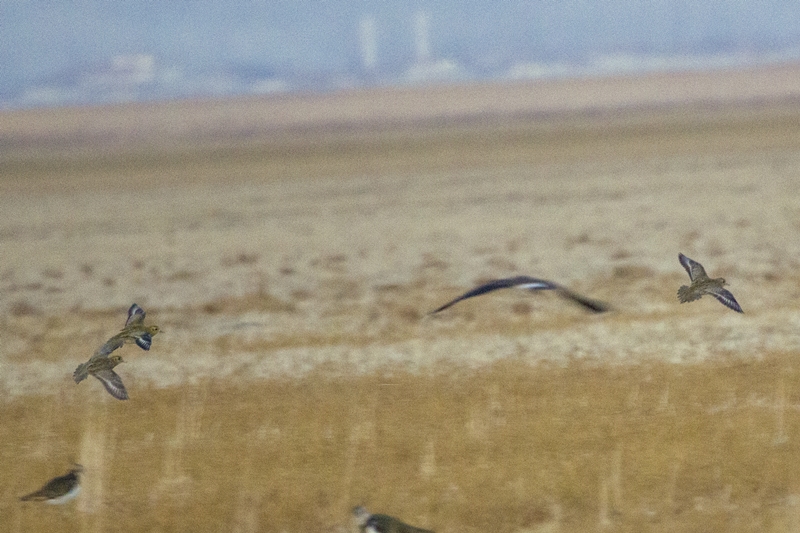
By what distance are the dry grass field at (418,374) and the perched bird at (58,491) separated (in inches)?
4.4

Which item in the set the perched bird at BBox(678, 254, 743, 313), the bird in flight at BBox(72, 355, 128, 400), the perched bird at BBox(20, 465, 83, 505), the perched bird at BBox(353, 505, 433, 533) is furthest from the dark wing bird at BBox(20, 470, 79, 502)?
the perched bird at BBox(678, 254, 743, 313)

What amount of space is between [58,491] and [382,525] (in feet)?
10.1

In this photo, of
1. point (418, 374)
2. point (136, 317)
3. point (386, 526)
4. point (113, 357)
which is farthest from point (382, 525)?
point (136, 317)

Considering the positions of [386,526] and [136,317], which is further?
[136,317]

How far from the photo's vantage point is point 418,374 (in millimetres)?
10562

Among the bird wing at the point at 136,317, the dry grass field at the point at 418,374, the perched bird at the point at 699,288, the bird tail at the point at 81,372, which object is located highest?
the perched bird at the point at 699,288

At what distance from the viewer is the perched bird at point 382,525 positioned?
25.8 feet

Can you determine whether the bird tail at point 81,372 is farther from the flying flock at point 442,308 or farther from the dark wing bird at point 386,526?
the dark wing bird at point 386,526

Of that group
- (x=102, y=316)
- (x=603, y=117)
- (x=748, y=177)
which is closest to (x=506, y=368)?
(x=102, y=316)

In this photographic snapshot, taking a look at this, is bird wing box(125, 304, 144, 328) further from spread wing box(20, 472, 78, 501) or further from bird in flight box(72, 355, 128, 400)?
spread wing box(20, 472, 78, 501)

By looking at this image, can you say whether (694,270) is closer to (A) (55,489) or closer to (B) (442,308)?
(B) (442,308)

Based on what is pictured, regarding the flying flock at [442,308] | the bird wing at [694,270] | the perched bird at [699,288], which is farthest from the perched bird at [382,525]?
the bird wing at [694,270]

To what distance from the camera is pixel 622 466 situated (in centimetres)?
882

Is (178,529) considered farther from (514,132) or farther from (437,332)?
(514,132)
